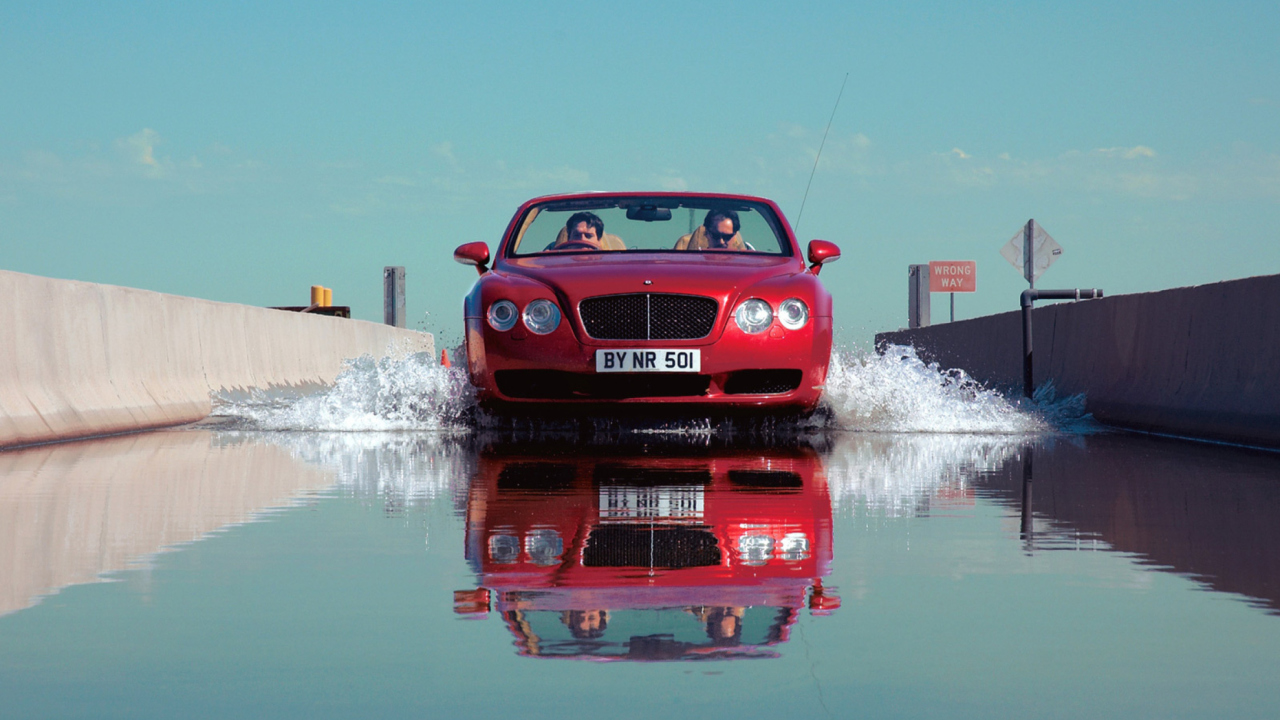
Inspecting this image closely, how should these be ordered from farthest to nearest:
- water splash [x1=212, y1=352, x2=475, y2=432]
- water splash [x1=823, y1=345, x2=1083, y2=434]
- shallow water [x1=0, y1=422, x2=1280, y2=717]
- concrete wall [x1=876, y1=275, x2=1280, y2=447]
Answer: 1. water splash [x1=212, y1=352, x2=475, y2=432]
2. water splash [x1=823, y1=345, x2=1083, y2=434]
3. concrete wall [x1=876, y1=275, x2=1280, y2=447]
4. shallow water [x1=0, y1=422, x2=1280, y2=717]

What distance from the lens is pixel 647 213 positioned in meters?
11.0

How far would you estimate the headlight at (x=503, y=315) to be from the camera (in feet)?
30.4

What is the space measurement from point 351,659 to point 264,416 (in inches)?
397

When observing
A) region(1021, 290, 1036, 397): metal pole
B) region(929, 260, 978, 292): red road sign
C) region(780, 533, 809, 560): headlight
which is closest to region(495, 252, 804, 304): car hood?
region(780, 533, 809, 560): headlight

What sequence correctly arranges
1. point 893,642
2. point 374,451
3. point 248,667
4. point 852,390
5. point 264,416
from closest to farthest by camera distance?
point 248,667 < point 893,642 < point 374,451 < point 852,390 < point 264,416

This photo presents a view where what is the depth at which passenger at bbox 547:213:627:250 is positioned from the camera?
1074 centimetres

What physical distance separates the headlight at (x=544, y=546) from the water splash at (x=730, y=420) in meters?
5.51

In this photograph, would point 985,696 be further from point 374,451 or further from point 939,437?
point 939,437

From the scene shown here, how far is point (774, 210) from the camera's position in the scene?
37.0 feet

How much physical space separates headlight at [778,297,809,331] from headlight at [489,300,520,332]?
159 cm

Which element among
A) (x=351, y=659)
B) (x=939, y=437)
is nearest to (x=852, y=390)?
(x=939, y=437)

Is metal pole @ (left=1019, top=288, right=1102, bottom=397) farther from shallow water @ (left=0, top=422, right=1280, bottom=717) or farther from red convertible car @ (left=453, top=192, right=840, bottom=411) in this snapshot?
shallow water @ (left=0, top=422, right=1280, bottom=717)

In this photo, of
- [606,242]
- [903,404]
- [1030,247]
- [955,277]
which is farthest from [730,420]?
[955,277]

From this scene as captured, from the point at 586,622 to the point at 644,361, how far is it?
5536mm
